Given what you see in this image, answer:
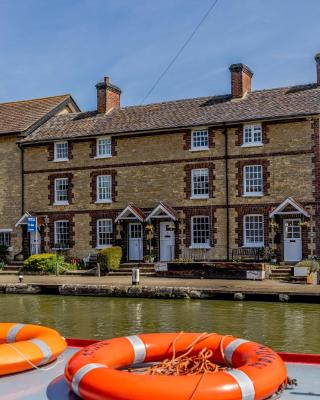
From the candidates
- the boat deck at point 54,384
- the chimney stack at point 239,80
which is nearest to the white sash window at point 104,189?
the chimney stack at point 239,80

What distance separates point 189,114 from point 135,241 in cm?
774

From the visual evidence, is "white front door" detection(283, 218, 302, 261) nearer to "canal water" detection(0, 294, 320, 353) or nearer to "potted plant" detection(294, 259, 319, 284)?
"potted plant" detection(294, 259, 319, 284)

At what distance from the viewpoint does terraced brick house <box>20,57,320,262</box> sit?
29.9m

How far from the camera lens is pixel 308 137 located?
29.6 meters

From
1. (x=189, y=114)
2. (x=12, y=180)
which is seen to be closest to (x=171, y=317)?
(x=189, y=114)

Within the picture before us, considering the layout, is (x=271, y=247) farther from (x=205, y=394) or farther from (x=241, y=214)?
(x=205, y=394)

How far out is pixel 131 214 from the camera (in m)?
32.8

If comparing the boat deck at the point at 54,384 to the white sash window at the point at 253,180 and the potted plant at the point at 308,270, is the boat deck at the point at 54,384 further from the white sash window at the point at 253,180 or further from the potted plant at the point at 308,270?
the white sash window at the point at 253,180

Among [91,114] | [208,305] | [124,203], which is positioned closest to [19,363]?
[208,305]

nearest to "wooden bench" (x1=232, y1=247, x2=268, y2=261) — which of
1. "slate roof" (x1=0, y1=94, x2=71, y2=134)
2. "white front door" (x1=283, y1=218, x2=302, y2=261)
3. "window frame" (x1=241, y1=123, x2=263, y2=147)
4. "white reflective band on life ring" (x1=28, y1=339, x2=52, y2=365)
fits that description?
"white front door" (x1=283, y1=218, x2=302, y2=261)

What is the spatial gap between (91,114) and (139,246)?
9.53 meters

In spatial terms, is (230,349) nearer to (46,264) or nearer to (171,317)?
(171,317)

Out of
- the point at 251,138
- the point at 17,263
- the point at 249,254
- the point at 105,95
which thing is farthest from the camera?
the point at 105,95

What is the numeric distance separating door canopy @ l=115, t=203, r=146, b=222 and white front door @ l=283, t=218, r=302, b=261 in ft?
25.2
